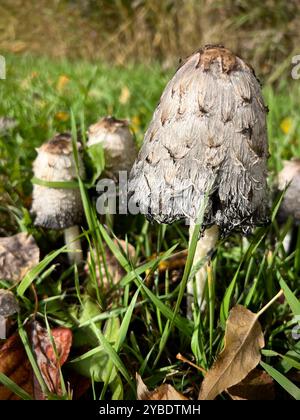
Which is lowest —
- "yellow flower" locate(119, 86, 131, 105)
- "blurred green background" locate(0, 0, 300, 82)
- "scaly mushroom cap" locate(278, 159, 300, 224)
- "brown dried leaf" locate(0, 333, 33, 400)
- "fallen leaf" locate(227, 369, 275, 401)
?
"fallen leaf" locate(227, 369, 275, 401)

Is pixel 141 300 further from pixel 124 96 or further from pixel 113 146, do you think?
pixel 124 96

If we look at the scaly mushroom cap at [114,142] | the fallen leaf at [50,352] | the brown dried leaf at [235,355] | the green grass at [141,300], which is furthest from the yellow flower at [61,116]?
the brown dried leaf at [235,355]

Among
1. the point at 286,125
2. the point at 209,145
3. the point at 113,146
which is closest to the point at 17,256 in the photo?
the point at 113,146

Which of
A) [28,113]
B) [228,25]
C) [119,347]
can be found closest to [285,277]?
[119,347]

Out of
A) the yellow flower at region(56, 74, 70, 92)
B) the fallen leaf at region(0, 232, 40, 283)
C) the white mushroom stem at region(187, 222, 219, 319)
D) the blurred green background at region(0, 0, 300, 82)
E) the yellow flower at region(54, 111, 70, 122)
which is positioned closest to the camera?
the white mushroom stem at region(187, 222, 219, 319)

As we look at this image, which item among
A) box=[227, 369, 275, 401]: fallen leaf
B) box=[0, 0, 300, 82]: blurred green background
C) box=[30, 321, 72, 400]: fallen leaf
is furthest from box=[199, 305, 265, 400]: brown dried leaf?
box=[0, 0, 300, 82]: blurred green background

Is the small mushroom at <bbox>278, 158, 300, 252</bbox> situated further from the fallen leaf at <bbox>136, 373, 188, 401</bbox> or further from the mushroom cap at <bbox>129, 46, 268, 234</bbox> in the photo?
the fallen leaf at <bbox>136, 373, 188, 401</bbox>
